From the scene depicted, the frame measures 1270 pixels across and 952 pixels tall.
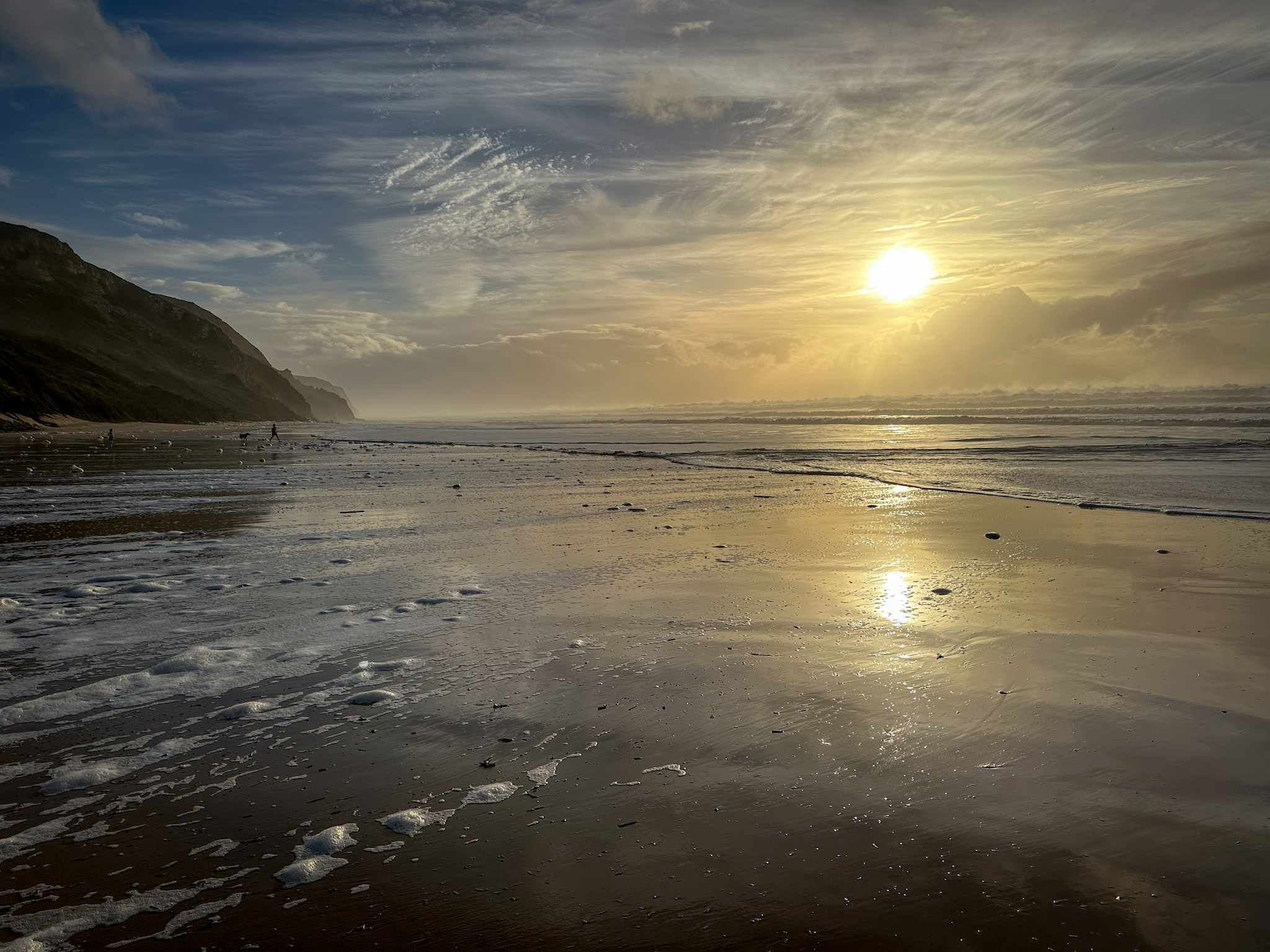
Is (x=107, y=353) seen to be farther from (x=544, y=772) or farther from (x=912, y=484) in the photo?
(x=544, y=772)

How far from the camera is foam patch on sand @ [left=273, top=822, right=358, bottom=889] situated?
3.54 meters

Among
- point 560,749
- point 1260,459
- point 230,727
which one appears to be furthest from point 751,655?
point 1260,459

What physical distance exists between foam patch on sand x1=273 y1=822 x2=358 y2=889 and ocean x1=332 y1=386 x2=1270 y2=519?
56.1ft

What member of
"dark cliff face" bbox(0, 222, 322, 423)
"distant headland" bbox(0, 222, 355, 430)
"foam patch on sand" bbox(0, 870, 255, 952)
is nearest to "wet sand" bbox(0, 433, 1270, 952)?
"foam patch on sand" bbox(0, 870, 255, 952)

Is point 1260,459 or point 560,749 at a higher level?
point 1260,459

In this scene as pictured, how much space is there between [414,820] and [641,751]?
1545 millimetres

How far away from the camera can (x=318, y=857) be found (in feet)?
12.2

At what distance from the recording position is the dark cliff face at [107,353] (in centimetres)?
7100

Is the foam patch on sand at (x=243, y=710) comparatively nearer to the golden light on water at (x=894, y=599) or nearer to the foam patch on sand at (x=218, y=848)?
the foam patch on sand at (x=218, y=848)

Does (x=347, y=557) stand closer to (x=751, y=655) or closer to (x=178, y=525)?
(x=178, y=525)

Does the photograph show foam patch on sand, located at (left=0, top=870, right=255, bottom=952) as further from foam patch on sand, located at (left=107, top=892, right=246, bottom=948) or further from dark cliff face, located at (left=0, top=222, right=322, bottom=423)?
dark cliff face, located at (left=0, top=222, right=322, bottom=423)

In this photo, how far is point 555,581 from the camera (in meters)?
9.72

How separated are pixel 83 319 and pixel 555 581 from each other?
129 m

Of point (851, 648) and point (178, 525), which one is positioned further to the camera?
point (178, 525)
